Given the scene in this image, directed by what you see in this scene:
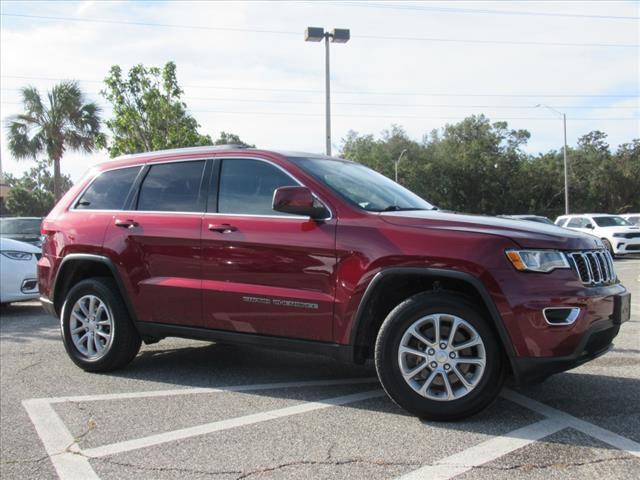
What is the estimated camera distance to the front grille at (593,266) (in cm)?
382

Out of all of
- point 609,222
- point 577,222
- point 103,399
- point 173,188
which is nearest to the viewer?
point 103,399

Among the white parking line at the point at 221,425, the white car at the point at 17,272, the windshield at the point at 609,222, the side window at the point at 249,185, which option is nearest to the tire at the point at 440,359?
the white parking line at the point at 221,425

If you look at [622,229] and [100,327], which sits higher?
[622,229]

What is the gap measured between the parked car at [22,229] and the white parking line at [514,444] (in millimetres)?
12250

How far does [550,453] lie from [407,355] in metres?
1.00

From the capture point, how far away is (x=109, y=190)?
18.5 feet

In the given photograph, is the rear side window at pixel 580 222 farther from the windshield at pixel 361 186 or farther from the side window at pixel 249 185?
the side window at pixel 249 185

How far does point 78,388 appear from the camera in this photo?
16.2ft

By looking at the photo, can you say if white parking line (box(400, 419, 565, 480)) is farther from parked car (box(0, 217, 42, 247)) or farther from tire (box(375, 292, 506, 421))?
parked car (box(0, 217, 42, 247))

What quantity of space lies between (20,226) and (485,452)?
1313 cm

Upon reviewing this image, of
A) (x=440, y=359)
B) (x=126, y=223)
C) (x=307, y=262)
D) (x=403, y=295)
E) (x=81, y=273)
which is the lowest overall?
(x=440, y=359)

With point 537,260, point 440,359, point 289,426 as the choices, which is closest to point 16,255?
point 289,426

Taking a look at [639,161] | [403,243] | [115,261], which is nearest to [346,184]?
[403,243]

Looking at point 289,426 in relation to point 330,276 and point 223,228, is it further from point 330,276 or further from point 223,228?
point 223,228
